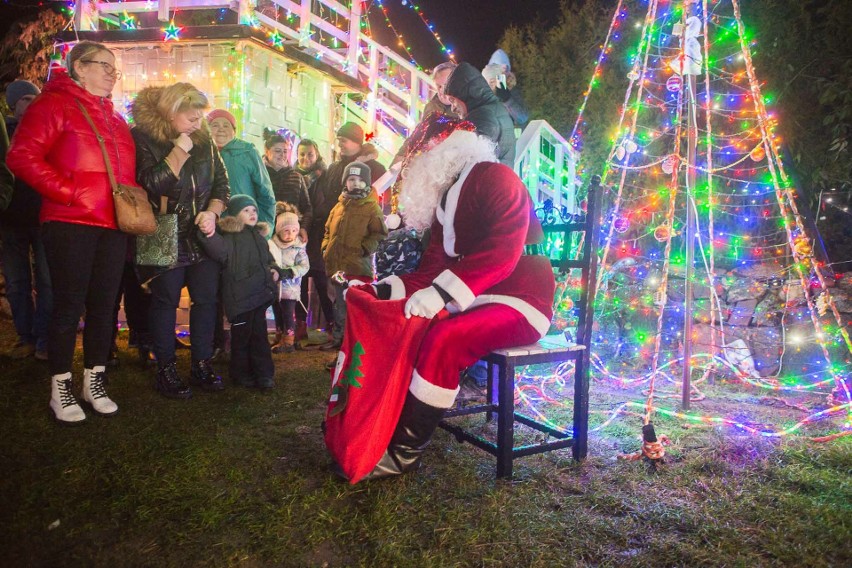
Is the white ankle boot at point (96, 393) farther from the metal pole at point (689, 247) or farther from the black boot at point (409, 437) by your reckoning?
the metal pole at point (689, 247)

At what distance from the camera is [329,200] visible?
517 centimetres

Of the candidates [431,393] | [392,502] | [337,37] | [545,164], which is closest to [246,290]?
[431,393]

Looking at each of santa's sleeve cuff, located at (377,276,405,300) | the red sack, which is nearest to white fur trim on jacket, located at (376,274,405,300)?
santa's sleeve cuff, located at (377,276,405,300)

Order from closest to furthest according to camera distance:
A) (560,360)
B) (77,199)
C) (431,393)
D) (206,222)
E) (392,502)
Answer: (392,502) → (431,393) → (560,360) → (77,199) → (206,222)

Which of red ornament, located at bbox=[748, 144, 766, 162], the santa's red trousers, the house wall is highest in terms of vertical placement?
the house wall

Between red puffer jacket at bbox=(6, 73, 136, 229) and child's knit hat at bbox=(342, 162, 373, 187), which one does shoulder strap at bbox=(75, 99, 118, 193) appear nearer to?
red puffer jacket at bbox=(6, 73, 136, 229)

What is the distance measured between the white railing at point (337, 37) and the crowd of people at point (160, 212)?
1.96m

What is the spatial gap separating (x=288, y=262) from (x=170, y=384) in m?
1.78

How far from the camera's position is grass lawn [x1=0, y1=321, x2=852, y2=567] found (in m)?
1.58

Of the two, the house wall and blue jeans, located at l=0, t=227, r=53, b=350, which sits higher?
the house wall

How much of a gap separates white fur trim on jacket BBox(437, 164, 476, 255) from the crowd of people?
24 centimetres

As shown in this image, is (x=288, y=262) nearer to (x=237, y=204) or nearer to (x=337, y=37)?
(x=237, y=204)

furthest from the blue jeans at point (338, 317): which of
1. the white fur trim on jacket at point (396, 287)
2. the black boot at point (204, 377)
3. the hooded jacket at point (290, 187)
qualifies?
the white fur trim on jacket at point (396, 287)

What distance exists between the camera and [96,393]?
2.74m
